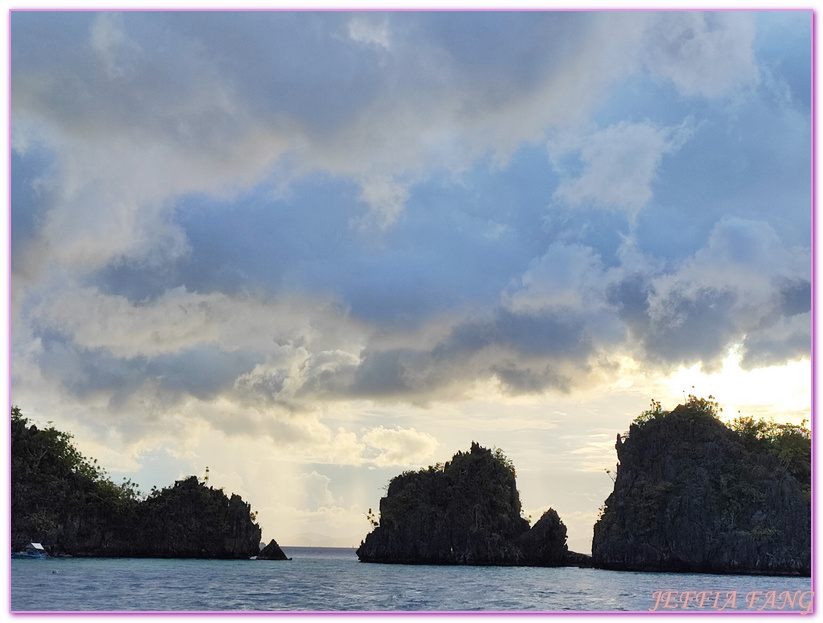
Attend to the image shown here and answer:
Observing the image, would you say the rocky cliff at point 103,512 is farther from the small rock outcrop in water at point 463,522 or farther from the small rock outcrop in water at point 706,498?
Result: the small rock outcrop in water at point 706,498

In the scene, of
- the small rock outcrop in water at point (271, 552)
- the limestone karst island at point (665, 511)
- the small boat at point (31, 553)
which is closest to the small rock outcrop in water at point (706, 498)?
the limestone karst island at point (665, 511)

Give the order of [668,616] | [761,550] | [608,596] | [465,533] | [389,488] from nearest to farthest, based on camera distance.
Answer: [668,616], [608,596], [761,550], [465,533], [389,488]

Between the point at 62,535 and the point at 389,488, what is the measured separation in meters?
27.8

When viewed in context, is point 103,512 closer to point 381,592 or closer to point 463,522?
point 463,522

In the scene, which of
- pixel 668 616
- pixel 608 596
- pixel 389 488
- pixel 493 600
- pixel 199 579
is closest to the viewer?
pixel 668 616

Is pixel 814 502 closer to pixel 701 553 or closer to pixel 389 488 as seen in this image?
pixel 701 553

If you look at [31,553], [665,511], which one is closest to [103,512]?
[31,553]

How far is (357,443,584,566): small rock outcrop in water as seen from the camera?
69125 mm

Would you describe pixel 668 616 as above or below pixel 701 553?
above

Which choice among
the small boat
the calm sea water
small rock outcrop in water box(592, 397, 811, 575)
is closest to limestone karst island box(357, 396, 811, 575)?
small rock outcrop in water box(592, 397, 811, 575)

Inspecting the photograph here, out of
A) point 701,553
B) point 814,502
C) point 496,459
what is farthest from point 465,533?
point 814,502

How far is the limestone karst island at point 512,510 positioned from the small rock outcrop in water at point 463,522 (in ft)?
0.32

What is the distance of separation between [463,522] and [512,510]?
4629 millimetres

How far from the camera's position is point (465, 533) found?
232 ft
